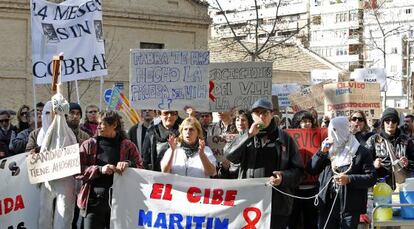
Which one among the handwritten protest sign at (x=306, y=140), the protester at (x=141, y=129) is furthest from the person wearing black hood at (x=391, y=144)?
the protester at (x=141, y=129)

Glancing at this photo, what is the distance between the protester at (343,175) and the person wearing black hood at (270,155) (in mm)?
438

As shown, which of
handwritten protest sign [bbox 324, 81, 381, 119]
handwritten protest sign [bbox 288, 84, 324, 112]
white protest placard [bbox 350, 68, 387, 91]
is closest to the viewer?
handwritten protest sign [bbox 324, 81, 381, 119]

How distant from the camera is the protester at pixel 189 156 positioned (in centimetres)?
781

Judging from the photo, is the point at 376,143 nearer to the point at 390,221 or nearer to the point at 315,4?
the point at 390,221

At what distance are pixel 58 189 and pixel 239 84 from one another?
382 cm

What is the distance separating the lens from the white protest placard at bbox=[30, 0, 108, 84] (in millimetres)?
11617

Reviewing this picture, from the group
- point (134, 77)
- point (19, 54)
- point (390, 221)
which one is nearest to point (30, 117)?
point (134, 77)

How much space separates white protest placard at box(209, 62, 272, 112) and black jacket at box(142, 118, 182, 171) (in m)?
2.21

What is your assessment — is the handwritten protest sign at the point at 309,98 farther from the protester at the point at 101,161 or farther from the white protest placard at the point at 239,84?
the protester at the point at 101,161

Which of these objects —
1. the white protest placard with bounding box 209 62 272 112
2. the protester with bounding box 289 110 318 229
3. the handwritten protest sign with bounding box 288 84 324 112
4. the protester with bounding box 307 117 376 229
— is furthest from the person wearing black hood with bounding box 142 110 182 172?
the handwritten protest sign with bounding box 288 84 324 112

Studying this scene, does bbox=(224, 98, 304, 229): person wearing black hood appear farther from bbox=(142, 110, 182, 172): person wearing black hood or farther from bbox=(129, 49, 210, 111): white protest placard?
bbox=(129, 49, 210, 111): white protest placard

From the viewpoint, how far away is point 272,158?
754cm

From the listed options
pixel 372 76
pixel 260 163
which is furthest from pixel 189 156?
pixel 372 76

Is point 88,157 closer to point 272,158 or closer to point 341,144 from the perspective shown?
point 272,158
